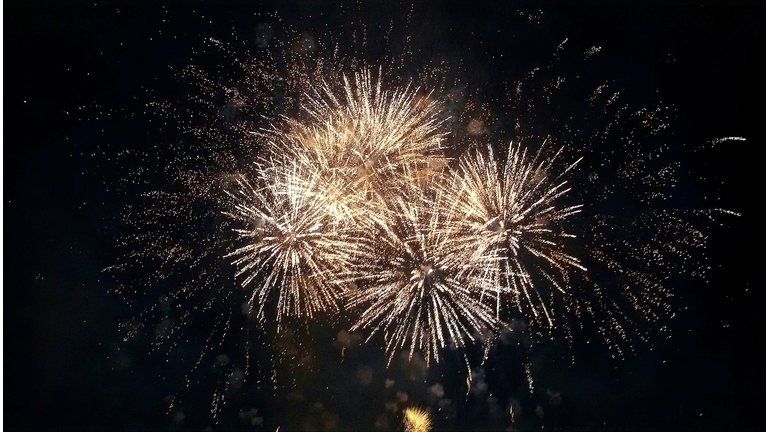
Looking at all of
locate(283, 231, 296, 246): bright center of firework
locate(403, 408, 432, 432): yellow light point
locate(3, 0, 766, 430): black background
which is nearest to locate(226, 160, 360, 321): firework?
locate(283, 231, 296, 246): bright center of firework

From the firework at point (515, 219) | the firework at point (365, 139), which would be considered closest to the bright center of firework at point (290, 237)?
the firework at point (365, 139)

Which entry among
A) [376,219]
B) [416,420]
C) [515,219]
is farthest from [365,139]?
[416,420]

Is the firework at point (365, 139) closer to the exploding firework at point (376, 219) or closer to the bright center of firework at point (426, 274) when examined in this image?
the exploding firework at point (376, 219)

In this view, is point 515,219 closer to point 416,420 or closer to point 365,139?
point 365,139

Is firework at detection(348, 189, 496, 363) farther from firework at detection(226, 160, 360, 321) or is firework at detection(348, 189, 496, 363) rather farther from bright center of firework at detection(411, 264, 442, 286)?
firework at detection(226, 160, 360, 321)

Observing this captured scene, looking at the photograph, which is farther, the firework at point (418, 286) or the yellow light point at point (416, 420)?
the yellow light point at point (416, 420)

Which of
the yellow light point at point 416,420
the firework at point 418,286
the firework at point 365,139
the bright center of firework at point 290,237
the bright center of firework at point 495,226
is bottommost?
the yellow light point at point 416,420
